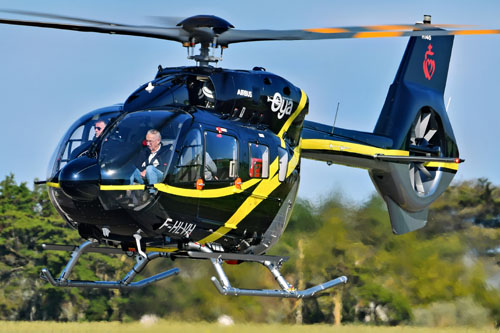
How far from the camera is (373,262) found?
18.3m

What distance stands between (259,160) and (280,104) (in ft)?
3.01

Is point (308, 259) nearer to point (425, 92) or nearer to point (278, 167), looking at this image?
point (425, 92)

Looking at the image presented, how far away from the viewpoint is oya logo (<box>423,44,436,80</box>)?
16.0 meters

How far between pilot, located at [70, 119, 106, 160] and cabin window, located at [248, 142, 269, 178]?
1699mm

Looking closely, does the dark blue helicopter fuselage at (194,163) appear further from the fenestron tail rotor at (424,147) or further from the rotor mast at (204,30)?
the fenestron tail rotor at (424,147)

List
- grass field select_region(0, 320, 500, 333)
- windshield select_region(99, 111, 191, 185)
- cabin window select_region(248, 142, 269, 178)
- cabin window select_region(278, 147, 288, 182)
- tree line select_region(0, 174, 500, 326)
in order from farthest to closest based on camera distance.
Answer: tree line select_region(0, 174, 500, 326) < grass field select_region(0, 320, 500, 333) < cabin window select_region(278, 147, 288, 182) < cabin window select_region(248, 142, 269, 178) < windshield select_region(99, 111, 191, 185)

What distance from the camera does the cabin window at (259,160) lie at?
1182cm

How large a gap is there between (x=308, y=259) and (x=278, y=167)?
20.0 feet

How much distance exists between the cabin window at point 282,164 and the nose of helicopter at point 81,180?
249 centimetres

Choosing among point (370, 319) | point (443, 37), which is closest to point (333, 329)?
point (370, 319)

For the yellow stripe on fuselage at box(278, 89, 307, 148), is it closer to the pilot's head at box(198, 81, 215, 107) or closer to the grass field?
the pilot's head at box(198, 81, 215, 107)

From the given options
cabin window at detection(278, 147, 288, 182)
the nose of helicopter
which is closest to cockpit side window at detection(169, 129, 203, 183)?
the nose of helicopter

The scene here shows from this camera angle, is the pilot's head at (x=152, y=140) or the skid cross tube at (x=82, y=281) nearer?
the pilot's head at (x=152, y=140)

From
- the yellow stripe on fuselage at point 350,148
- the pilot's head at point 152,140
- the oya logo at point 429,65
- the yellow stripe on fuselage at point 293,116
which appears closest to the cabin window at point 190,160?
the pilot's head at point 152,140
